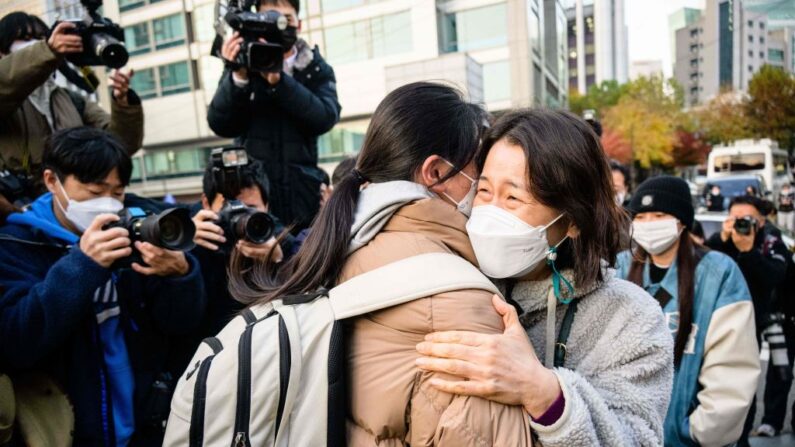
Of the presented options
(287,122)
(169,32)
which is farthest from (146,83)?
(287,122)

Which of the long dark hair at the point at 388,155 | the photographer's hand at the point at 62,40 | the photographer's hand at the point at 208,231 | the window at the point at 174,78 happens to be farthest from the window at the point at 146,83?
the long dark hair at the point at 388,155

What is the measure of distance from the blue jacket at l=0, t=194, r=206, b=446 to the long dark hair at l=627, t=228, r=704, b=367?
6.90 feet

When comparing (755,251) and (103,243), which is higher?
(103,243)

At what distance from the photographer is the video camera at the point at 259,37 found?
8.62 ft

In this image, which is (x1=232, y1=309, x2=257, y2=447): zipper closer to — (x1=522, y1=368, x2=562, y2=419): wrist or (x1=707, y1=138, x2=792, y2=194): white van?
(x1=522, y1=368, x2=562, y2=419): wrist

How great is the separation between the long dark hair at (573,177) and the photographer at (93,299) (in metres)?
1.36

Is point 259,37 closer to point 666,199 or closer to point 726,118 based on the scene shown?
point 666,199

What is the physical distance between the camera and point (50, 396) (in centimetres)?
189

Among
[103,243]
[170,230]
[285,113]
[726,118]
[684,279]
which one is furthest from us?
[726,118]

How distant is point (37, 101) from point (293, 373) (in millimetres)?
2735

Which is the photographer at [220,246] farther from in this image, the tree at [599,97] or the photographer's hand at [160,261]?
the tree at [599,97]

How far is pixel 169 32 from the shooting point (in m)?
20.5

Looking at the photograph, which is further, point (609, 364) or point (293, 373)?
point (609, 364)

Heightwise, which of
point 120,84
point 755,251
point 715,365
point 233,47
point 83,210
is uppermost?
point 233,47
